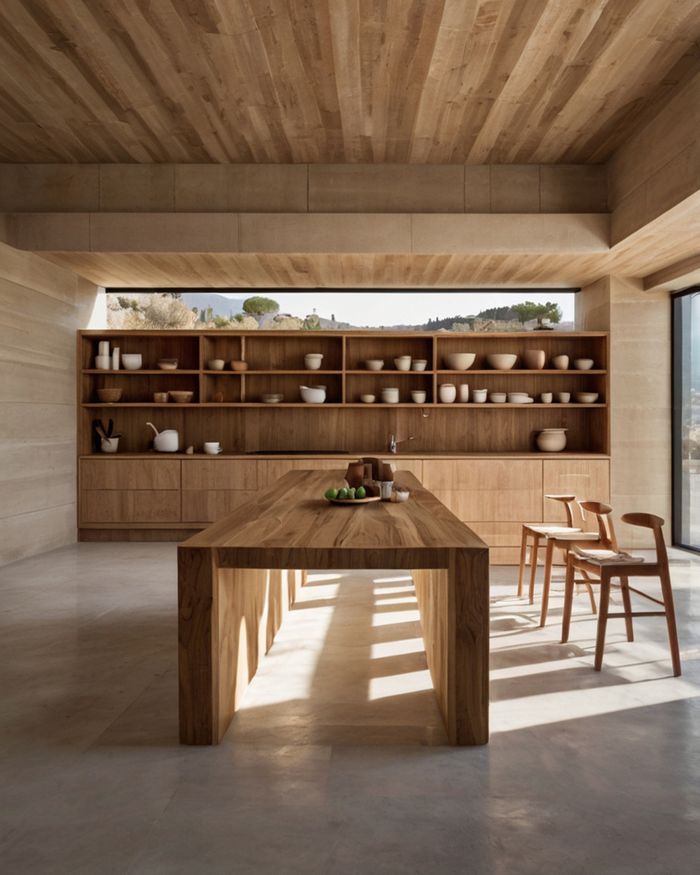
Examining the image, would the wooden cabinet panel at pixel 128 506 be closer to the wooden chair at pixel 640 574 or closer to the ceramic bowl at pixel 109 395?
the ceramic bowl at pixel 109 395

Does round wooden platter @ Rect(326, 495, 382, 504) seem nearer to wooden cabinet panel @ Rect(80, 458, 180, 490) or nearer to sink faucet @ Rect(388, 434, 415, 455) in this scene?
sink faucet @ Rect(388, 434, 415, 455)

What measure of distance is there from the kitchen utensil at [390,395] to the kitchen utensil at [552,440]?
60.3 inches

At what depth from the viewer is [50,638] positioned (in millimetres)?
3922

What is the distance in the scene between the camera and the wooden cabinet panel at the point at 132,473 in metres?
7.17

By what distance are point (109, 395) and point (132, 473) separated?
87 cm

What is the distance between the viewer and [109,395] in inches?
292

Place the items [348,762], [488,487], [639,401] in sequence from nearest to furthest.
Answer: [348,762] → [488,487] → [639,401]

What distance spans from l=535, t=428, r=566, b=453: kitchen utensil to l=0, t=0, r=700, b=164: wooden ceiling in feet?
8.64

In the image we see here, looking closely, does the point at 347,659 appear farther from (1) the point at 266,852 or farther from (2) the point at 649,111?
(2) the point at 649,111

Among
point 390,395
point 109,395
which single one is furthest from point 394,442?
point 109,395

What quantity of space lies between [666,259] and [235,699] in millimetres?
5257

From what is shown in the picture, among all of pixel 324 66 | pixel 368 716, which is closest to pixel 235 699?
pixel 368 716

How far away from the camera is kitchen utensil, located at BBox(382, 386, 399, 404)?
743 cm

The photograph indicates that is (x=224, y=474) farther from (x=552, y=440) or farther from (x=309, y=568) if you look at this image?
(x=309, y=568)
